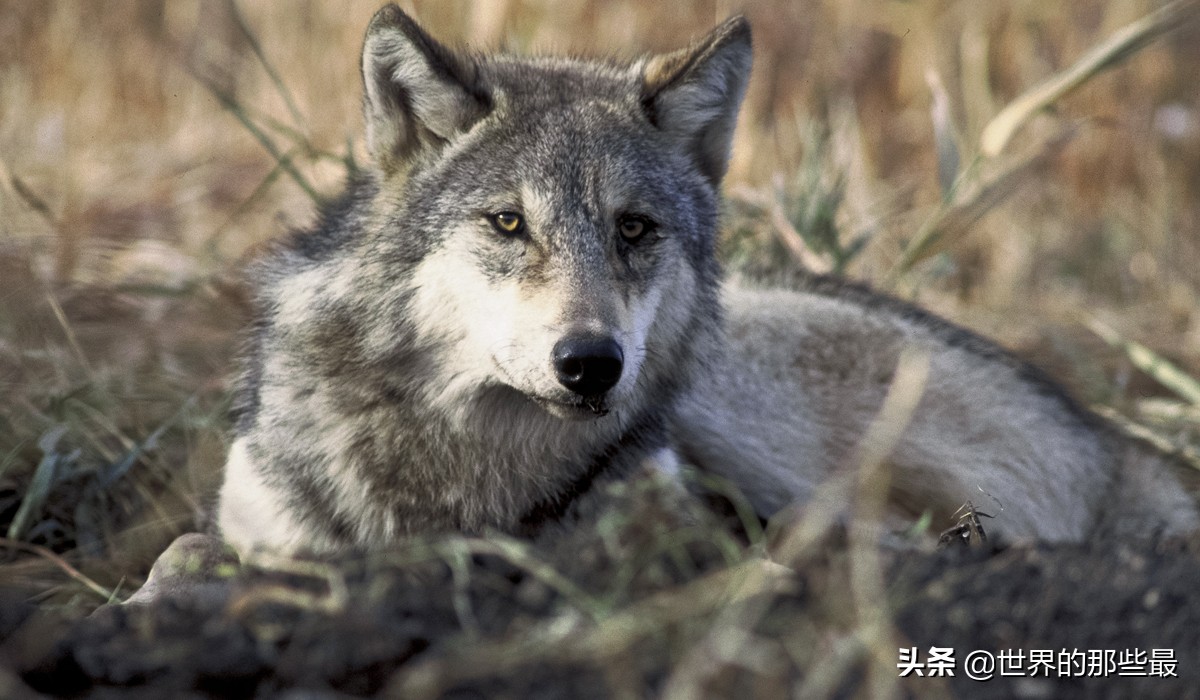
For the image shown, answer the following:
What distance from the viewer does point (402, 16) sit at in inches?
135

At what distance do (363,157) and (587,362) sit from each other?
4.24 metres

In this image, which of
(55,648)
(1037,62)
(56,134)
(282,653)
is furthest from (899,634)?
(1037,62)

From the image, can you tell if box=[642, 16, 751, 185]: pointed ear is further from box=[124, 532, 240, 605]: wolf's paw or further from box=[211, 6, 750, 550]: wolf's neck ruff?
box=[124, 532, 240, 605]: wolf's paw

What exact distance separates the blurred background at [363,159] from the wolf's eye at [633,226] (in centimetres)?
178

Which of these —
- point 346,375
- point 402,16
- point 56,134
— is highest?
point 402,16

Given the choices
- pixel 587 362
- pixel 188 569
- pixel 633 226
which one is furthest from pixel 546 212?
pixel 188 569

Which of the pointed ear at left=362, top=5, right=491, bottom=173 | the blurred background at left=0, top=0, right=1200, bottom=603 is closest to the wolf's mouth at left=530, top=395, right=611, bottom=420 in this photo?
the pointed ear at left=362, top=5, right=491, bottom=173

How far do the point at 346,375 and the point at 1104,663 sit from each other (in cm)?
222

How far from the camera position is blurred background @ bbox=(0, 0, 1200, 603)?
468 cm

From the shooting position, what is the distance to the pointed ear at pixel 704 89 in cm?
381

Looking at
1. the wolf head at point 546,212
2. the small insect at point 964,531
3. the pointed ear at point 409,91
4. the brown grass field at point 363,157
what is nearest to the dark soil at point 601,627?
the brown grass field at point 363,157

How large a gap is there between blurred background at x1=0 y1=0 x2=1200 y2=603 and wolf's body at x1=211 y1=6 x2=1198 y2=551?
894mm

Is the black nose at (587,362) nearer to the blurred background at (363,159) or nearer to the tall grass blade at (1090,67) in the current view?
the blurred background at (363,159)

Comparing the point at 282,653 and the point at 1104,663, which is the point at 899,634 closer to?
the point at 1104,663
